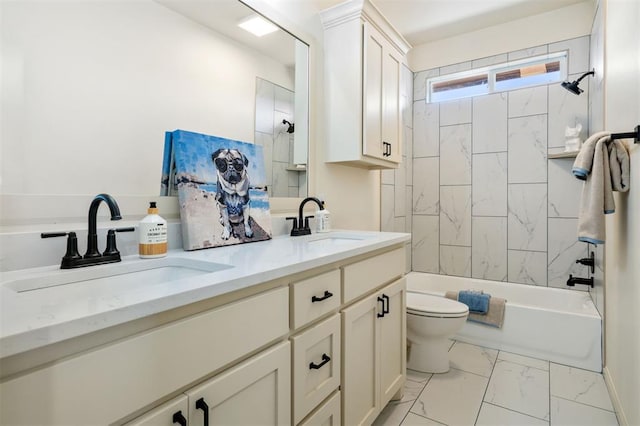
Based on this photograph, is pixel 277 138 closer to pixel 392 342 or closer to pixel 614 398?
→ pixel 392 342

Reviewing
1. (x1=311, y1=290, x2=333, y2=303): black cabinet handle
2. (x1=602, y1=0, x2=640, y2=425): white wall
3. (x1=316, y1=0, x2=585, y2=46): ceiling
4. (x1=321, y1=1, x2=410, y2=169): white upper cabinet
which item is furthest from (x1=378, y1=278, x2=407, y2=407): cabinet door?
(x1=316, y1=0, x2=585, y2=46): ceiling

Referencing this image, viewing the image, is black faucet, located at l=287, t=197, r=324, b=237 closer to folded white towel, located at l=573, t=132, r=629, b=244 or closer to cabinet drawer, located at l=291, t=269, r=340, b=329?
cabinet drawer, located at l=291, t=269, r=340, b=329

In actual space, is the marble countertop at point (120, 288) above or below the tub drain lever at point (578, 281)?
above

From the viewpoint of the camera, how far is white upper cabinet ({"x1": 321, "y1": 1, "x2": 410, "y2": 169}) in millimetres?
2057

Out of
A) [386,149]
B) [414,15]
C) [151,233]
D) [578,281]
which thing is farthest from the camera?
[414,15]

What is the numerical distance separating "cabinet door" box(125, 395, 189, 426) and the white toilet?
1699 millimetres

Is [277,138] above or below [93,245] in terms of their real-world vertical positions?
above

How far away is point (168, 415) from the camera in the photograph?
2.29 ft

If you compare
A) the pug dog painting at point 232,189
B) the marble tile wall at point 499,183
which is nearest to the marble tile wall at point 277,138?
the pug dog painting at point 232,189

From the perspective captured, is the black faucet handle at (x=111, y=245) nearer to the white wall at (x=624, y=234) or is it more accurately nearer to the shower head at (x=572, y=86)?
the white wall at (x=624, y=234)

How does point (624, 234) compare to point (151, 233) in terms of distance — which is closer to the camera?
point (151, 233)

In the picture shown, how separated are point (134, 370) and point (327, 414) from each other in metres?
0.81

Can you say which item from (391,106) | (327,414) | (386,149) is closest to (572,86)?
(391,106)

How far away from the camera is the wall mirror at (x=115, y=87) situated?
974 mm
